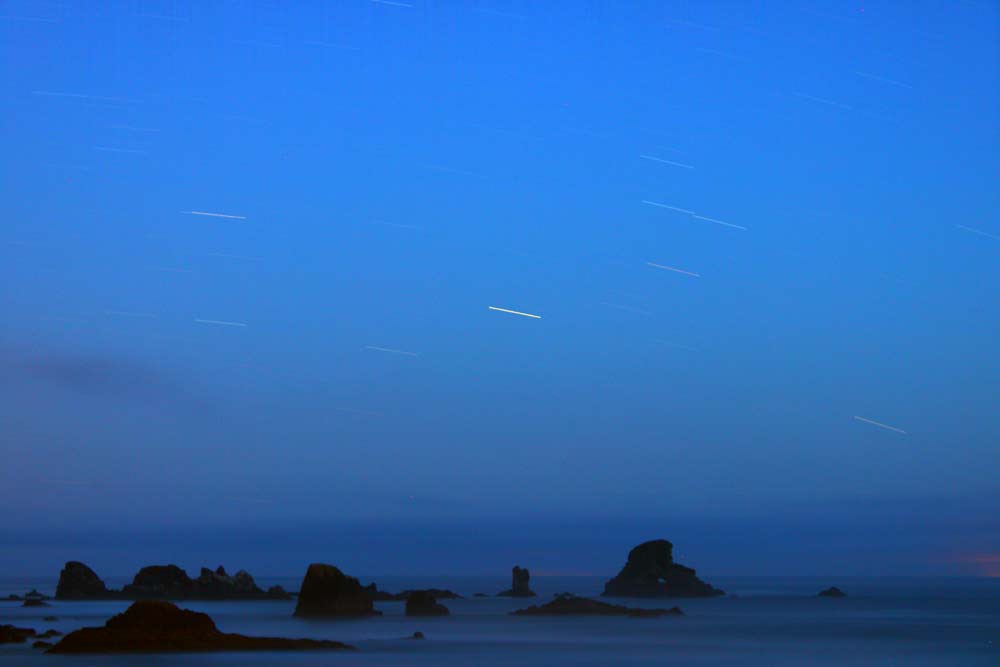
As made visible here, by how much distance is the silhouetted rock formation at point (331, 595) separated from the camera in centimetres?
13262

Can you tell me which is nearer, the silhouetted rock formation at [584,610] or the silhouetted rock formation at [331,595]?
the silhouetted rock formation at [331,595]

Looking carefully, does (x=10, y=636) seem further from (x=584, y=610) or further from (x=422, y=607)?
(x=584, y=610)

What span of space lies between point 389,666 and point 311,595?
6104 centimetres

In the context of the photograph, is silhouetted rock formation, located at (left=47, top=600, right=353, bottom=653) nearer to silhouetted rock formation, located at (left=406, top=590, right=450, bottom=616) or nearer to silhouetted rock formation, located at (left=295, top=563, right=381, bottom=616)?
silhouetted rock formation, located at (left=295, top=563, right=381, bottom=616)

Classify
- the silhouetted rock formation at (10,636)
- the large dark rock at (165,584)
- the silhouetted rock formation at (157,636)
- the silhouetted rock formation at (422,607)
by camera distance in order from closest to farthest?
the silhouetted rock formation at (157,636) → the silhouetted rock formation at (10,636) → the silhouetted rock formation at (422,607) → the large dark rock at (165,584)

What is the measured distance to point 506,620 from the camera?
149 metres

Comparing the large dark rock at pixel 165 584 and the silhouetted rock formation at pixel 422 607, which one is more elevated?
the large dark rock at pixel 165 584

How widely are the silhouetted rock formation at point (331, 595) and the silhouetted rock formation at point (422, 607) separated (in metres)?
19.9

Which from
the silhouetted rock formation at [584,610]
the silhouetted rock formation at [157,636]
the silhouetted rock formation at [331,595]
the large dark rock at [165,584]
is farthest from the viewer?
the large dark rock at [165,584]

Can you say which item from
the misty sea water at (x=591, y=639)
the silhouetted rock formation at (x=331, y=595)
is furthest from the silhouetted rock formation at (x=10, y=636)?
the silhouetted rock formation at (x=331, y=595)

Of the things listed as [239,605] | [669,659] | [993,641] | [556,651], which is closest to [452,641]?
[556,651]

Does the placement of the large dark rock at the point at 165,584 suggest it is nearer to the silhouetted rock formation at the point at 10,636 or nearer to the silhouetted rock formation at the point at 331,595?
the silhouetted rock formation at the point at 331,595

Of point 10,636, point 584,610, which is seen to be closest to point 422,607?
point 584,610

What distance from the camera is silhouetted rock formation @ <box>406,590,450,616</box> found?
155625 millimetres
